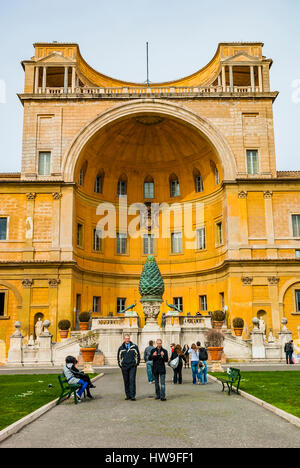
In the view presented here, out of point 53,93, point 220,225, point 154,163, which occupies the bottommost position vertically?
point 220,225

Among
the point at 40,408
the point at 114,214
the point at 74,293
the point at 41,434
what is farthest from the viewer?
the point at 114,214

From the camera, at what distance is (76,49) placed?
131 feet

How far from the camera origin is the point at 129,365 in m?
→ 13.1

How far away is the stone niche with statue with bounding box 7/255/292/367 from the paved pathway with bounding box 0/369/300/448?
14.8 meters

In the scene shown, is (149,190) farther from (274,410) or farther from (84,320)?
(274,410)

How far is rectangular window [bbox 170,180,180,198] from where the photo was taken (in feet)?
144

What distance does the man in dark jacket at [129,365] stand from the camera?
13086 mm

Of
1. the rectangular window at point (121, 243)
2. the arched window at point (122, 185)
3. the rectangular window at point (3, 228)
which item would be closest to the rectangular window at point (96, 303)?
the rectangular window at point (121, 243)

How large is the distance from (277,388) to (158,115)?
28.5 meters

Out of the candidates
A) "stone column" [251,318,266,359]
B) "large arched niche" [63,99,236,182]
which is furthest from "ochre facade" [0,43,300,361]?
"stone column" [251,318,266,359]
